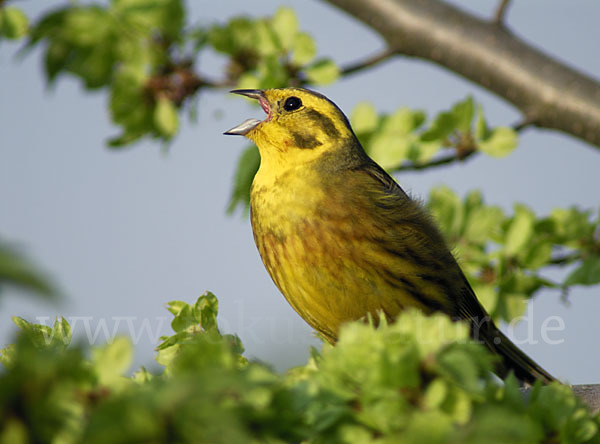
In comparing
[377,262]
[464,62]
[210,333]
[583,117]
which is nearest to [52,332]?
[210,333]

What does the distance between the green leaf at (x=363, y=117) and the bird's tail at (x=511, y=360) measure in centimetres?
134

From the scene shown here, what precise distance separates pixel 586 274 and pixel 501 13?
3.24 feet

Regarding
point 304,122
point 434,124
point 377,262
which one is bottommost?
point 377,262

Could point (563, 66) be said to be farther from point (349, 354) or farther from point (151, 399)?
point (151, 399)

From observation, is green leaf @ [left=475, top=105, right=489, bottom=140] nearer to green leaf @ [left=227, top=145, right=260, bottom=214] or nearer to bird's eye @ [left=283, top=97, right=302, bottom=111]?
green leaf @ [left=227, top=145, right=260, bottom=214]

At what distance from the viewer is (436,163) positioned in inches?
104

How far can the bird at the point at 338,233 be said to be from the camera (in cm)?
302

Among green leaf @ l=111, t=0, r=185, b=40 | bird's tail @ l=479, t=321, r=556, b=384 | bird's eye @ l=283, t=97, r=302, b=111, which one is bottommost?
bird's tail @ l=479, t=321, r=556, b=384

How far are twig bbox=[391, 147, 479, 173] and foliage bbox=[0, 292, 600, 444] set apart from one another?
1.24m

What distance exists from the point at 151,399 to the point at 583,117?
2198mm

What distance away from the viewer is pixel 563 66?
2.74 meters

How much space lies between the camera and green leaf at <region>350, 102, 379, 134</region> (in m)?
2.80

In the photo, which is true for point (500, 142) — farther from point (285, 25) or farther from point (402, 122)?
point (285, 25)

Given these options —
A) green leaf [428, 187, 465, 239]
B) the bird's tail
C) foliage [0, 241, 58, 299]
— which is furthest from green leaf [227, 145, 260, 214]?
foliage [0, 241, 58, 299]
